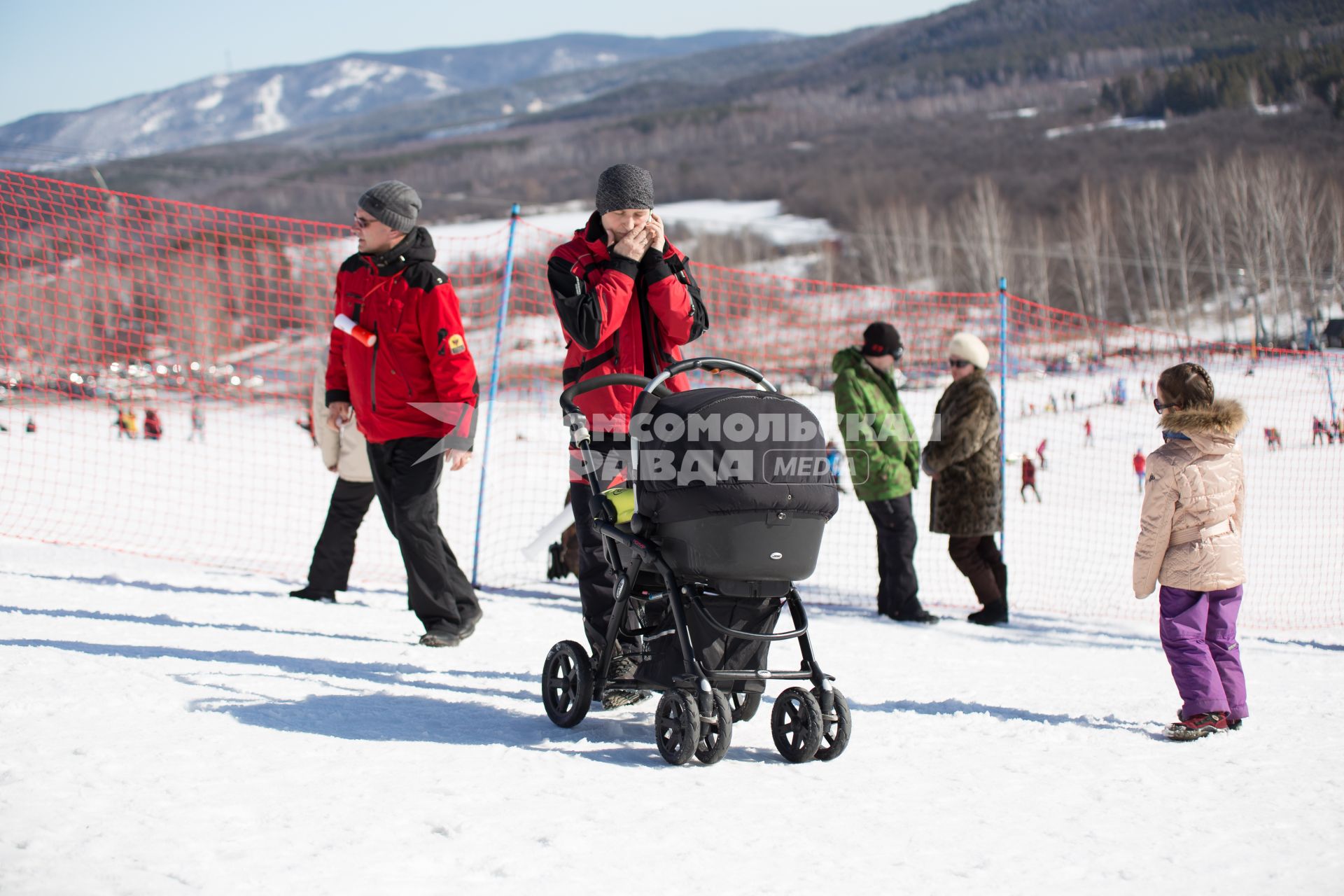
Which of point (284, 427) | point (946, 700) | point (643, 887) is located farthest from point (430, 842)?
point (284, 427)

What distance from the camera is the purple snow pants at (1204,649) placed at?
3.58 meters

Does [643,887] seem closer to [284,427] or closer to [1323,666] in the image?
[1323,666]

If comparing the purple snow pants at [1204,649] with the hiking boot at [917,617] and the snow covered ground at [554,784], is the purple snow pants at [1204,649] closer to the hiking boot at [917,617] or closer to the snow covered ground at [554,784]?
the snow covered ground at [554,784]

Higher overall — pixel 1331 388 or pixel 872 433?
pixel 1331 388

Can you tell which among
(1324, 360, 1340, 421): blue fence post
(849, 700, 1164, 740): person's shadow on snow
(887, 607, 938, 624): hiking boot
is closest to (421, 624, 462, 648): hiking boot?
(849, 700, 1164, 740): person's shadow on snow

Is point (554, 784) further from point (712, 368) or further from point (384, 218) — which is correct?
point (384, 218)

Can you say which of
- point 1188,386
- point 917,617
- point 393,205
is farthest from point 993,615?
point 393,205

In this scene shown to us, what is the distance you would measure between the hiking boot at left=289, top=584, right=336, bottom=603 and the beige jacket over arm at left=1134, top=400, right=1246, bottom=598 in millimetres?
3898

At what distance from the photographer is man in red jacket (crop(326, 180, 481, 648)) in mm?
4371

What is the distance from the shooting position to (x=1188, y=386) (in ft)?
12.0

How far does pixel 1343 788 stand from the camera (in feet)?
9.79

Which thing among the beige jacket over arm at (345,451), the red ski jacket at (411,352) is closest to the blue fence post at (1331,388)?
the beige jacket over arm at (345,451)

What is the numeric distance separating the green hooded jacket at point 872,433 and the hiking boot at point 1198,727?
2.77 meters

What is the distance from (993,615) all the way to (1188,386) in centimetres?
298
